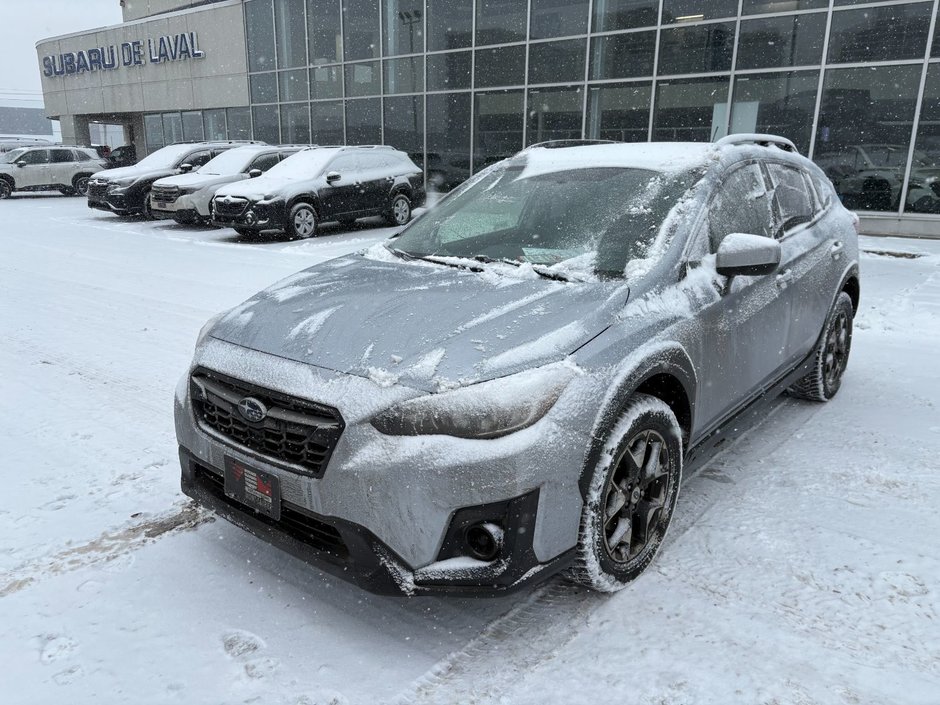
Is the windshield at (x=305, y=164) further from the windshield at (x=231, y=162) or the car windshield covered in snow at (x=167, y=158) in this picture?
the car windshield covered in snow at (x=167, y=158)

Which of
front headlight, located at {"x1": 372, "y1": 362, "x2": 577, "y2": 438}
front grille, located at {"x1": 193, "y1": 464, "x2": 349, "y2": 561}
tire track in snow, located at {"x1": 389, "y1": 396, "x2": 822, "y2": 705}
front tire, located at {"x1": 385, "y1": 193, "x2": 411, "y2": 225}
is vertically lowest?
tire track in snow, located at {"x1": 389, "y1": 396, "x2": 822, "y2": 705}

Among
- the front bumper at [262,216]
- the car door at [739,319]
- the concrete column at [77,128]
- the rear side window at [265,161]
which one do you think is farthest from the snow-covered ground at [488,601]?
the concrete column at [77,128]

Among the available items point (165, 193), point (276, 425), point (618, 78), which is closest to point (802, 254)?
point (276, 425)

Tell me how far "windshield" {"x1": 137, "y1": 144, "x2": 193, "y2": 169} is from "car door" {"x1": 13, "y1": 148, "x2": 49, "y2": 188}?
778 centimetres

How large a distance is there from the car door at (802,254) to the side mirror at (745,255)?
658 mm

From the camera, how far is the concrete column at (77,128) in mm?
33763

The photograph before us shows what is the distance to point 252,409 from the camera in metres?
2.40

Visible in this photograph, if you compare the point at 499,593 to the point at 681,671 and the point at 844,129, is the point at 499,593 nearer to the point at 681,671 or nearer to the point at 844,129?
the point at 681,671

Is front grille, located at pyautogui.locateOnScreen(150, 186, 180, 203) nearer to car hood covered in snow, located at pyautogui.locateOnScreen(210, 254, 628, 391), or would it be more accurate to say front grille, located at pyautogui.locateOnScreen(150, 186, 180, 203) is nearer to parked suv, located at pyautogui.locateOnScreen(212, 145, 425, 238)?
parked suv, located at pyautogui.locateOnScreen(212, 145, 425, 238)

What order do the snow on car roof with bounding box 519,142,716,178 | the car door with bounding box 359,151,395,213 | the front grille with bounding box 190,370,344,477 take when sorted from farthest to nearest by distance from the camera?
the car door with bounding box 359,151,395,213
the snow on car roof with bounding box 519,142,716,178
the front grille with bounding box 190,370,344,477

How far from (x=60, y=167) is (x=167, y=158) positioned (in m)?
8.31

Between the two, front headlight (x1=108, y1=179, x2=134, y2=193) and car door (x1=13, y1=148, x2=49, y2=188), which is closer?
front headlight (x1=108, y1=179, x2=134, y2=193)

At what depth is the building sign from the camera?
87.4 ft

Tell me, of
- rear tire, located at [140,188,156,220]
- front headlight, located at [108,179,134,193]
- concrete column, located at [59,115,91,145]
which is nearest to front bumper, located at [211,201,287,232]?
rear tire, located at [140,188,156,220]
